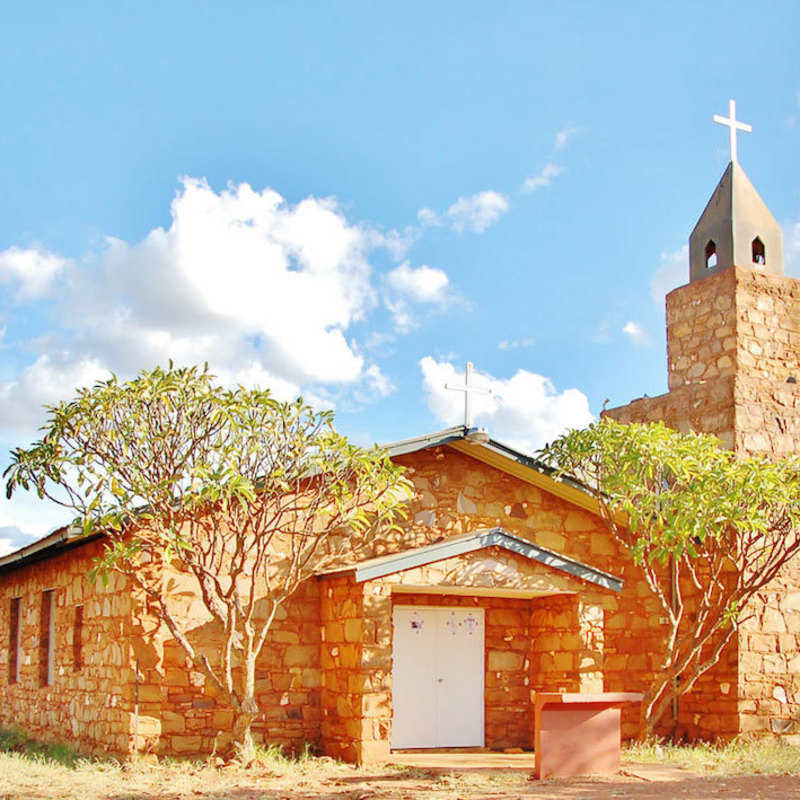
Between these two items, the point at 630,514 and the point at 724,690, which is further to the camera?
the point at 724,690

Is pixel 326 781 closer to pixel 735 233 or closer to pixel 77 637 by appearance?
pixel 77 637

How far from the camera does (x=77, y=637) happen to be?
14.8 m

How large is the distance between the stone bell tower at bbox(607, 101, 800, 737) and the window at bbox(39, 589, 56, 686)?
8.96m

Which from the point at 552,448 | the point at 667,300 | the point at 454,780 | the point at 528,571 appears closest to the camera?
the point at 454,780

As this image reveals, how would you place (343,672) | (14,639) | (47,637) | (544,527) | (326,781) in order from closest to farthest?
(326,781) < (343,672) < (544,527) < (47,637) < (14,639)

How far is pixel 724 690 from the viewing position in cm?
1497

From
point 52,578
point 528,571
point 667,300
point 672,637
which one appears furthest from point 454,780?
point 667,300

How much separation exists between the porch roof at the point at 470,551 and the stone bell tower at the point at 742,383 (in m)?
2.52

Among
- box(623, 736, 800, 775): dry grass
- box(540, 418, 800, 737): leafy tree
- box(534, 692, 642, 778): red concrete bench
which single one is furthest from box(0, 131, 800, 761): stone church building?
box(534, 692, 642, 778): red concrete bench

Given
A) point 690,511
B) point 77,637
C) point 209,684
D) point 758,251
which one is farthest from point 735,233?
→ point 77,637

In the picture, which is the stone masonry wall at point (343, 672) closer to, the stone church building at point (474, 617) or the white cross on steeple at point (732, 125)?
the stone church building at point (474, 617)

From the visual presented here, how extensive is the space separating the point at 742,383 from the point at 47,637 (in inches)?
419

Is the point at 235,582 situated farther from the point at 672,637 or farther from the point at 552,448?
the point at 672,637

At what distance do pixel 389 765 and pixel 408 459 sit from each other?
388cm
